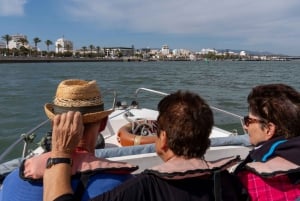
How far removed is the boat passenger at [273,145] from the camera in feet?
4.85

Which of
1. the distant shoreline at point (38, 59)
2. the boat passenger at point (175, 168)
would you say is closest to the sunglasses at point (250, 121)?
the boat passenger at point (175, 168)

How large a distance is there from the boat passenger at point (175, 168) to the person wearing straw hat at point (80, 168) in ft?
0.15

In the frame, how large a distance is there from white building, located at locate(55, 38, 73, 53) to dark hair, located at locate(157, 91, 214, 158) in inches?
5590

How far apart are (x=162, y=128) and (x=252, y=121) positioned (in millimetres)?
511

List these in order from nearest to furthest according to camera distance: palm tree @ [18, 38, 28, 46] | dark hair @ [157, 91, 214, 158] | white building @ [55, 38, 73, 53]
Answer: dark hair @ [157, 91, 214, 158], palm tree @ [18, 38, 28, 46], white building @ [55, 38, 73, 53]

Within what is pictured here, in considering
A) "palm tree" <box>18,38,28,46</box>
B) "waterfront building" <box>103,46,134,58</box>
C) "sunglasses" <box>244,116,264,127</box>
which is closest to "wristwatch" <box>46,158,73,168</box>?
"sunglasses" <box>244,116,264,127</box>

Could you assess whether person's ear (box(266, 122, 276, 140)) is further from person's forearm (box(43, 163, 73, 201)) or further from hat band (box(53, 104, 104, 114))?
person's forearm (box(43, 163, 73, 201))

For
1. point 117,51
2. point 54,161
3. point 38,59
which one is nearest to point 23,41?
point 38,59

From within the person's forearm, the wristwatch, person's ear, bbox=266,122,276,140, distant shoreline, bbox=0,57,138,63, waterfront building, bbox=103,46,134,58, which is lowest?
distant shoreline, bbox=0,57,138,63

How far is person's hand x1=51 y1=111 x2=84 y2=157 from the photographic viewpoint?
127 centimetres

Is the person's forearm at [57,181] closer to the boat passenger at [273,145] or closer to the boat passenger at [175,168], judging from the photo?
→ the boat passenger at [175,168]

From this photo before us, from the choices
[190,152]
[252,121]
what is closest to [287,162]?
[252,121]

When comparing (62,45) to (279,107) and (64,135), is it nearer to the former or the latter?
(279,107)

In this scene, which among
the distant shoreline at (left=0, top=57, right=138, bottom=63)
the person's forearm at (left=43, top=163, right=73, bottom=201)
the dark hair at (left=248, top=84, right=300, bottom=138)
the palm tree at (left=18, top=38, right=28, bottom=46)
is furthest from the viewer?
the palm tree at (left=18, top=38, right=28, bottom=46)
